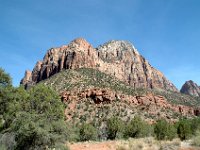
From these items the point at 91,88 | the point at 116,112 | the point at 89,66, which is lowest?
the point at 116,112

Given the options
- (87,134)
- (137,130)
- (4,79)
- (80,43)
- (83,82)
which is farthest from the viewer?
(80,43)

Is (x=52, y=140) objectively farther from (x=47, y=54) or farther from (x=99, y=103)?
(x=47, y=54)

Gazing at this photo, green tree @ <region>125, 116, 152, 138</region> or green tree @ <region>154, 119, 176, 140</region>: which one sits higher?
green tree @ <region>125, 116, 152, 138</region>

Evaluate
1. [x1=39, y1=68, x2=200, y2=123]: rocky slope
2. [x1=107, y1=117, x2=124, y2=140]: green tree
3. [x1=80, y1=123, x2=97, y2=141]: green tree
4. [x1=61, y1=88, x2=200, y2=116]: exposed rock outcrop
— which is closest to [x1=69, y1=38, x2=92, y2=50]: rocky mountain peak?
[x1=39, y1=68, x2=200, y2=123]: rocky slope

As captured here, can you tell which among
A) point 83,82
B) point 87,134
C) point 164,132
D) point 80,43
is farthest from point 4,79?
point 80,43

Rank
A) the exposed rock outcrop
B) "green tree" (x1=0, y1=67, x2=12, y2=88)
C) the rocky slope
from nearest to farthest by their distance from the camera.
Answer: "green tree" (x1=0, y1=67, x2=12, y2=88) < the rocky slope < the exposed rock outcrop

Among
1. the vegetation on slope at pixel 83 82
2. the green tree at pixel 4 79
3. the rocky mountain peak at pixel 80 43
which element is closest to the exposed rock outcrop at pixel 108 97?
the vegetation on slope at pixel 83 82

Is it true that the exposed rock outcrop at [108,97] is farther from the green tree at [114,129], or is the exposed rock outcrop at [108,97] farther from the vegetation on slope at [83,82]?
the green tree at [114,129]

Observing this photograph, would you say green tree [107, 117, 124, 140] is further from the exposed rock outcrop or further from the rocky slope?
the exposed rock outcrop

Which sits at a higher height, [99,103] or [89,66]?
[89,66]

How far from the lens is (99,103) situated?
96.7m

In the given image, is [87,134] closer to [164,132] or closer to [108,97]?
[164,132]

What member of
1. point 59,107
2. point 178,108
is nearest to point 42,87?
point 59,107

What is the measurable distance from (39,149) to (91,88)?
3131 inches
